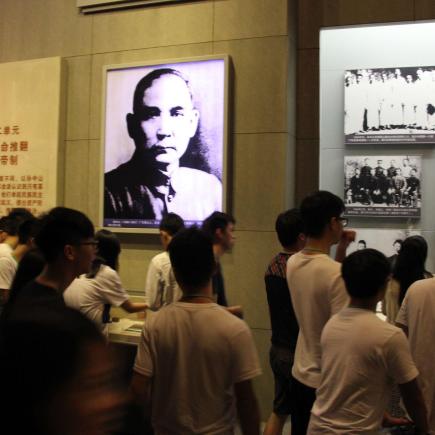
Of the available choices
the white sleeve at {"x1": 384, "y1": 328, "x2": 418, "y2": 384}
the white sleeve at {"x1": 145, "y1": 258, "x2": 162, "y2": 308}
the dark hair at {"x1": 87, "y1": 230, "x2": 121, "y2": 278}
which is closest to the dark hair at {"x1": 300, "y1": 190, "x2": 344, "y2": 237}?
the white sleeve at {"x1": 384, "y1": 328, "x2": 418, "y2": 384}

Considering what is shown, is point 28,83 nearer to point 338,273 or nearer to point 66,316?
point 338,273

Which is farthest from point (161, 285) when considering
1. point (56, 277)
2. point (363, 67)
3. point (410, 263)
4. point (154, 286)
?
point (363, 67)

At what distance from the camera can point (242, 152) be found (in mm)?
5008

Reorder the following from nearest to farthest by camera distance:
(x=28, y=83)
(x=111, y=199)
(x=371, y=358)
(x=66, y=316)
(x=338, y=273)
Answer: (x=66, y=316), (x=371, y=358), (x=338, y=273), (x=111, y=199), (x=28, y=83)

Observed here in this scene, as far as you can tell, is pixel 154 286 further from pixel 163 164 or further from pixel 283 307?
pixel 163 164

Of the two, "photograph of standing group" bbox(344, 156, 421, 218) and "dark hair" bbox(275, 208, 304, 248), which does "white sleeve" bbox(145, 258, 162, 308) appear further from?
"photograph of standing group" bbox(344, 156, 421, 218)

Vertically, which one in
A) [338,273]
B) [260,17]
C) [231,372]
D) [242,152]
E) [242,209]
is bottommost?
[231,372]

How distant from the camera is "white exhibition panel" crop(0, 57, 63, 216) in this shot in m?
5.65

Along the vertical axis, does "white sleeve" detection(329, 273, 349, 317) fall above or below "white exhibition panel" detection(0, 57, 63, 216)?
below

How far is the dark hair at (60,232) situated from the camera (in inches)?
85.9

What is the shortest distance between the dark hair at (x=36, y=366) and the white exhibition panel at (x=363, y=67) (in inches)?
198

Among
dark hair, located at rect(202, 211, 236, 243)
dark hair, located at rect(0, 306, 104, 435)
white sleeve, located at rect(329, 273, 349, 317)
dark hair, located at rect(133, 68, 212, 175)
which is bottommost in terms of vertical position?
white sleeve, located at rect(329, 273, 349, 317)

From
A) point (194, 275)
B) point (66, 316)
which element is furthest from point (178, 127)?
point (66, 316)

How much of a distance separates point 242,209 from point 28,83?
2702 mm
